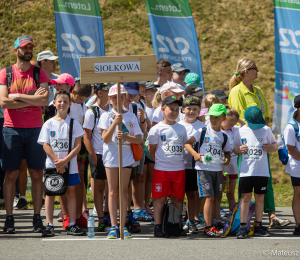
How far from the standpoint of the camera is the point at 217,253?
4719 mm

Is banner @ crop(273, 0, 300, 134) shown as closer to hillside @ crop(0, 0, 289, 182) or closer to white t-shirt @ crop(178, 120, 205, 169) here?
white t-shirt @ crop(178, 120, 205, 169)

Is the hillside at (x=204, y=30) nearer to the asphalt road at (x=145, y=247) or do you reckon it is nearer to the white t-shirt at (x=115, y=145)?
the white t-shirt at (x=115, y=145)

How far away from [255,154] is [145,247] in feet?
6.46

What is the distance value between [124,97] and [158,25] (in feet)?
14.1

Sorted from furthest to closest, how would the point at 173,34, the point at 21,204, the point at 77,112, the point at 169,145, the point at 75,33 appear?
1. the point at 173,34
2. the point at 75,33
3. the point at 21,204
4. the point at 77,112
5. the point at 169,145

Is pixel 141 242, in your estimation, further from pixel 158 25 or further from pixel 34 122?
pixel 158 25

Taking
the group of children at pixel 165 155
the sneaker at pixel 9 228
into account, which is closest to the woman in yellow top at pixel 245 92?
the group of children at pixel 165 155

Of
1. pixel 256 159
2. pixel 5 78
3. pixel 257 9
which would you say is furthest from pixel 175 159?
pixel 257 9

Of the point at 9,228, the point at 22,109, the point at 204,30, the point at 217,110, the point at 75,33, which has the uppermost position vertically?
the point at 204,30

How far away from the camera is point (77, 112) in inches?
265

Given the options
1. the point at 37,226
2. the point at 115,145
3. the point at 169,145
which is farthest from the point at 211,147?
the point at 37,226

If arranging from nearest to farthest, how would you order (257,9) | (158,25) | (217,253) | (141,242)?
(217,253) → (141,242) → (158,25) → (257,9)

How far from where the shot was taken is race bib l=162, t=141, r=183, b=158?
19.4 feet

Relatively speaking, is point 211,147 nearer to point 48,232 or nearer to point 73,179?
point 73,179
